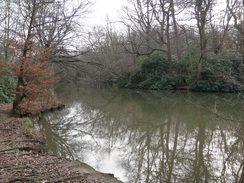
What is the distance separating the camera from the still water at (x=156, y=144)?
5.49 metres

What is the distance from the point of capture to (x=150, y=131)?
9516 millimetres

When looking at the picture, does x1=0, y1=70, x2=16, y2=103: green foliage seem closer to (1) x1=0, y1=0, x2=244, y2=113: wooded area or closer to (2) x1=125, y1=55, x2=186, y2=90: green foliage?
(1) x1=0, y1=0, x2=244, y2=113: wooded area

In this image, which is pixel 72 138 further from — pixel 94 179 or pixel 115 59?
pixel 115 59

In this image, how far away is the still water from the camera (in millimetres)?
5488

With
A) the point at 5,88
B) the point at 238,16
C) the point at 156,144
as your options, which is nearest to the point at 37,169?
the point at 156,144

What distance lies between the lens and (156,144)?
7863 mm

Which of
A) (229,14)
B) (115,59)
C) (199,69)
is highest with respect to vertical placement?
(229,14)

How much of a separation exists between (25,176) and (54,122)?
26.0 ft

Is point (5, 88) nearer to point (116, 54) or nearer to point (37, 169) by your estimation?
point (37, 169)

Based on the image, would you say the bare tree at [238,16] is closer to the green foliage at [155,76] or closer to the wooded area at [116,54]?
the wooded area at [116,54]

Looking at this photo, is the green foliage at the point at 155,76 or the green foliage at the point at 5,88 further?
the green foliage at the point at 155,76

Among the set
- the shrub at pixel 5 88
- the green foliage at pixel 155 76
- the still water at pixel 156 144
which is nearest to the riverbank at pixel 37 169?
the still water at pixel 156 144

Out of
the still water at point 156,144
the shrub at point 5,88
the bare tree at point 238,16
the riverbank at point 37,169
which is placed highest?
the bare tree at point 238,16

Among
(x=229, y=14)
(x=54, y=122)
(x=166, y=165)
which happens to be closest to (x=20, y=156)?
(x=166, y=165)
